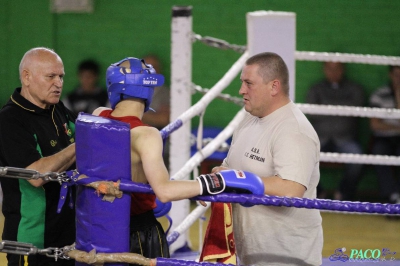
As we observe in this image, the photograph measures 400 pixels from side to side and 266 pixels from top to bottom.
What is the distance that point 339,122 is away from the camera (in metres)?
6.54

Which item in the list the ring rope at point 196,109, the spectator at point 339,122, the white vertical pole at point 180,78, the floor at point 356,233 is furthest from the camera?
the spectator at point 339,122

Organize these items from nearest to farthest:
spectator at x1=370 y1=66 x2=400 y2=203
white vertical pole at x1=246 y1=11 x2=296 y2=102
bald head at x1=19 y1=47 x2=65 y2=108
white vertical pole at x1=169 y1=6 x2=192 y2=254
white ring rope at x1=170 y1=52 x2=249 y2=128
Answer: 1. bald head at x1=19 y1=47 x2=65 y2=108
2. white ring rope at x1=170 y1=52 x2=249 y2=128
3. white vertical pole at x1=246 y1=11 x2=296 y2=102
4. white vertical pole at x1=169 y1=6 x2=192 y2=254
5. spectator at x1=370 y1=66 x2=400 y2=203

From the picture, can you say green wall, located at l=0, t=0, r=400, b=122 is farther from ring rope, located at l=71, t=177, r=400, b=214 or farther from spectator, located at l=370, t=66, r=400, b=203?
ring rope, located at l=71, t=177, r=400, b=214

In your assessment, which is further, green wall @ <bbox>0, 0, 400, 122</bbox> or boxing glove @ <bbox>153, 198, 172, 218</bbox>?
green wall @ <bbox>0, 0, 400, 122</bbox>

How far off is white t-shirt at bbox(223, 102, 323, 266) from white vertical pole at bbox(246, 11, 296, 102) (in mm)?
1479

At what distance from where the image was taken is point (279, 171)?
7.84 feet

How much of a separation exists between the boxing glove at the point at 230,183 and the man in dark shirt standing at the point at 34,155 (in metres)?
0.63

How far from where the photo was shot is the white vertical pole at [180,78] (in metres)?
4.12

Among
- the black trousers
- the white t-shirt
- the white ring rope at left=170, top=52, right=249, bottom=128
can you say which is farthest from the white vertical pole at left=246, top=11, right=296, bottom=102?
the black trousers

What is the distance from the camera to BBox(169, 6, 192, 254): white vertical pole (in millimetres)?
4125

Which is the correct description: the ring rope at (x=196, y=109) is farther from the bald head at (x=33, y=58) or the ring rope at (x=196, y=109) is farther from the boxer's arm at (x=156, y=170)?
the boxer's arm at (x=156, y=170)

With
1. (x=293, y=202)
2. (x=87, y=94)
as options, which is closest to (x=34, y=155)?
(x=293, y=202)

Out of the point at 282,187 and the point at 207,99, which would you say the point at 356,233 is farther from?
the point at 282,187

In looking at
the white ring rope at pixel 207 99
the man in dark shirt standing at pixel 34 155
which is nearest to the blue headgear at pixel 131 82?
the man in dark shirt standing at pixel 34 155
